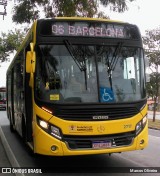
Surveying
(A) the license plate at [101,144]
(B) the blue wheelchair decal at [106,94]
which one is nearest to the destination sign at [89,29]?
(B) the blue wheelchair decal at [106,94]

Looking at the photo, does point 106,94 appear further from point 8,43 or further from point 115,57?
point 8,43

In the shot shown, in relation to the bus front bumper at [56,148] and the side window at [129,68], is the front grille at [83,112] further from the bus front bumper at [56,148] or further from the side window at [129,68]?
the side window at [129,68]

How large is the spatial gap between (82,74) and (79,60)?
319 mm

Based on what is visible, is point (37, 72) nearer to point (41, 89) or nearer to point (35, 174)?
point (41, 89)

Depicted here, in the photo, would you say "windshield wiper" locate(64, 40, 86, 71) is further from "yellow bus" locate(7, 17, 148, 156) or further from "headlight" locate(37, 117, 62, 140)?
"headlight" locate(37, 117, 62, 140)

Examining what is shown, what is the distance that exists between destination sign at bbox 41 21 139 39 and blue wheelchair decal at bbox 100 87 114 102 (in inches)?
50.1

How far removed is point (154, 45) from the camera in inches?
1201

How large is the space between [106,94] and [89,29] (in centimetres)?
155

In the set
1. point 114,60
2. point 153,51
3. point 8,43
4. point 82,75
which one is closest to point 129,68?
point 114,60

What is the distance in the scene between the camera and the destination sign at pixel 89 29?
342 inches

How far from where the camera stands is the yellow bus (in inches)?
321

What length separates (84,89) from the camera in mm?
8352

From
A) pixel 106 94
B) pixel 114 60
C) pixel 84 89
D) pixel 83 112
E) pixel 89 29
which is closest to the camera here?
pixel 83 112

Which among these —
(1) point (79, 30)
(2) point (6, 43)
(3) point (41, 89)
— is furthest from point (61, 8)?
(2) point (6, 43)
